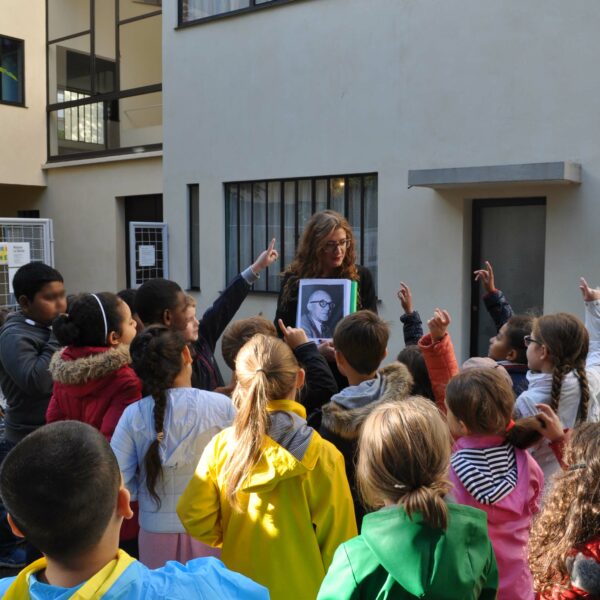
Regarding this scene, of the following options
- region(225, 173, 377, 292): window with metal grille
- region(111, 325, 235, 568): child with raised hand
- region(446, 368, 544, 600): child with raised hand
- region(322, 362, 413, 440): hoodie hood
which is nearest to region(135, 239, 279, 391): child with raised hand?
region(111, 325, 235, 568): child with raised hand

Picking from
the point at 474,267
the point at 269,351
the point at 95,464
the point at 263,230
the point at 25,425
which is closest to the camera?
the point at 95,464

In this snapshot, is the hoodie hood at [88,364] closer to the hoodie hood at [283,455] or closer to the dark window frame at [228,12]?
the hoodie hood at [283,455]

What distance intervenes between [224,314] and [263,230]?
17.7 ft

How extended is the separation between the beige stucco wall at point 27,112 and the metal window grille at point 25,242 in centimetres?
311

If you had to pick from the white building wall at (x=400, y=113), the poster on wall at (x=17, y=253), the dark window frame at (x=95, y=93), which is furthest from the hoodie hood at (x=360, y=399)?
the dark window frame at (x=95, y=93)

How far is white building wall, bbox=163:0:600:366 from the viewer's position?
6.31m

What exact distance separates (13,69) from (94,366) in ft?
40.8

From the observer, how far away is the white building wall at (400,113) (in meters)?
6.31

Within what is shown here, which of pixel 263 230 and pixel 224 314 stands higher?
pixel 263 230

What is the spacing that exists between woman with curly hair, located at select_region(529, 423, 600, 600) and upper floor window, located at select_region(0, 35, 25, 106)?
1359 centimetres

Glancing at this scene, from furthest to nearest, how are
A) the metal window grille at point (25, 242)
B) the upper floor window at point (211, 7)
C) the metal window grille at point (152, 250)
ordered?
the metal window grille at point (152, 250) → the metal window grille at point (25, 242) → the upper floor window at point (211, 7)

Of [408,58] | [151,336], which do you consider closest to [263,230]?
[408,58]

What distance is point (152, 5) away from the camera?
1331 cm

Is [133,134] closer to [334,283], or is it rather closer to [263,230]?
[263,230]
